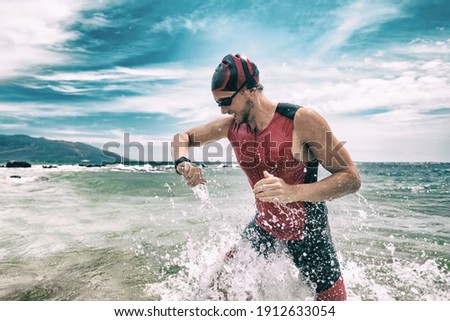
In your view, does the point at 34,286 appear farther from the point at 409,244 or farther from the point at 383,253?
the point at 409,244

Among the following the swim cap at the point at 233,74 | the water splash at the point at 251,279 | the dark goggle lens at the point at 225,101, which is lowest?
the water splash at the point at 251,279

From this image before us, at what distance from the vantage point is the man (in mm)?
2305

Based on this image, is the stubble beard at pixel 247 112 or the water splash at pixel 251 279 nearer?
the stubble beard at pixel 247 112

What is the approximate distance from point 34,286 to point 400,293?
4528 millimetres

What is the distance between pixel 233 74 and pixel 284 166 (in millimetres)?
763

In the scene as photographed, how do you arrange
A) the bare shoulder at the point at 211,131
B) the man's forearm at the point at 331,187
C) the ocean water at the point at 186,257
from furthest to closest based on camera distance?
the ocean water at the point at 186,257
the bare shoulder at the point at 211,131
the man's forearm at the point at 331,187

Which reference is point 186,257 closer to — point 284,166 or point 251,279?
point 251,279

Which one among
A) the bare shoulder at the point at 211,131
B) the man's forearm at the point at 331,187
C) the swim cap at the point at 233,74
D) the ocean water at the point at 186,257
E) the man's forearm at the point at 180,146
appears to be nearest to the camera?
the man's forearm at the point at 331,187

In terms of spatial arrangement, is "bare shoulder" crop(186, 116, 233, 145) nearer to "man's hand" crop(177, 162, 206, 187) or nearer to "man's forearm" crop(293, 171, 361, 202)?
"man's hand" crop(177, 162, 206, 187)

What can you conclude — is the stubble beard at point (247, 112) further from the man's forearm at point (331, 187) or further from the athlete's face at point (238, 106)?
the man's forearm at point (331, 187)

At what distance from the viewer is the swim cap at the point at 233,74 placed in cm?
245

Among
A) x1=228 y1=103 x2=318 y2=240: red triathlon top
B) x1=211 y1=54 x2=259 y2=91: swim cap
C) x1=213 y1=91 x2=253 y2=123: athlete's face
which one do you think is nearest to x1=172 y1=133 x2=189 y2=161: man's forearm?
x1=228 y1=103 x2=318 y2=240: red triathlon top

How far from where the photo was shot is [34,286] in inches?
166

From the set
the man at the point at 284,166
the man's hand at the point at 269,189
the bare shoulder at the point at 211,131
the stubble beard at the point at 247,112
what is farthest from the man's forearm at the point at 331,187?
the bare shoulder at the point at 211,131
